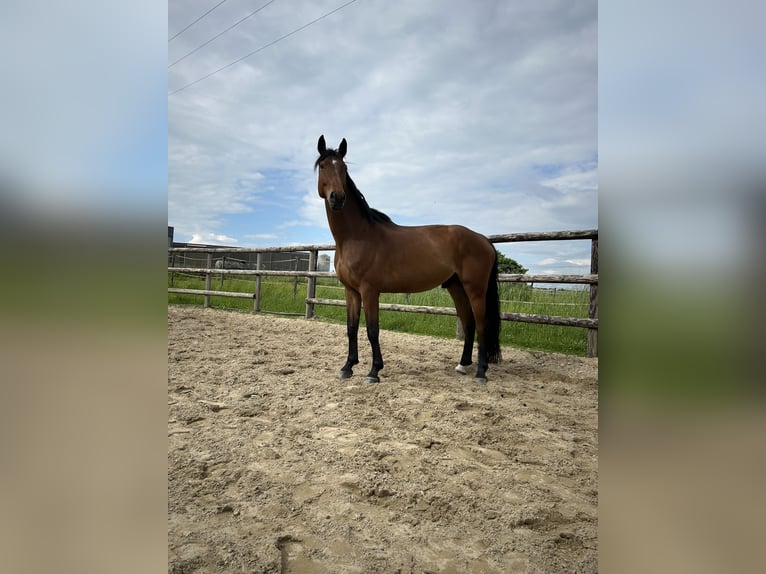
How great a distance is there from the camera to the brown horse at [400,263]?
277 centimetres

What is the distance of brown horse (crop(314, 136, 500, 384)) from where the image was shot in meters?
2.77

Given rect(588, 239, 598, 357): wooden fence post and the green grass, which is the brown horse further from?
the green grass

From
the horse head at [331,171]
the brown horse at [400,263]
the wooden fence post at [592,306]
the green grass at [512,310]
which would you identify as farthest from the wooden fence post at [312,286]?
the wooden fence post at [592,306]

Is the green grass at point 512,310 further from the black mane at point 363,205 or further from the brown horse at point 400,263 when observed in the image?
the black mane at point 363,205

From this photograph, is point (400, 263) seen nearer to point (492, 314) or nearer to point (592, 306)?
point (492, 314)

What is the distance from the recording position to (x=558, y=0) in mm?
1082

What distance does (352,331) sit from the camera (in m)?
2.81

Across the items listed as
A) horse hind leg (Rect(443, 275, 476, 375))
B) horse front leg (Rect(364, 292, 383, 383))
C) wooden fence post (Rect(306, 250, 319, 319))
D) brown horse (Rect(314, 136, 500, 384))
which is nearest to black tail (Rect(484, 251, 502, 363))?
brown horse (Rect(314, 136, 500, 384))

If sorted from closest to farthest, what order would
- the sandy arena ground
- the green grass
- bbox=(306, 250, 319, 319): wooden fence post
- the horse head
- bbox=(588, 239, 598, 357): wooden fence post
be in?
the sandy arena ground → the horse head → bbox=(588, 239, 598, 357): wooden fence post → the green grass → bbox=(306, 250, 319, 319): wooden fence post

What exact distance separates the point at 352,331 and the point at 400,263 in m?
0.59

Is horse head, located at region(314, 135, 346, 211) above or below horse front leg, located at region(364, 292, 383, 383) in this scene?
above

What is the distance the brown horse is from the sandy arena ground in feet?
1.28

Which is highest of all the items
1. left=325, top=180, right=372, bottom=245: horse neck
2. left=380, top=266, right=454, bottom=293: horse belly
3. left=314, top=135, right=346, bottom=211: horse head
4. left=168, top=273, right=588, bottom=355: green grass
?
left=314, top=135, right=346, bottom=211: horse head
